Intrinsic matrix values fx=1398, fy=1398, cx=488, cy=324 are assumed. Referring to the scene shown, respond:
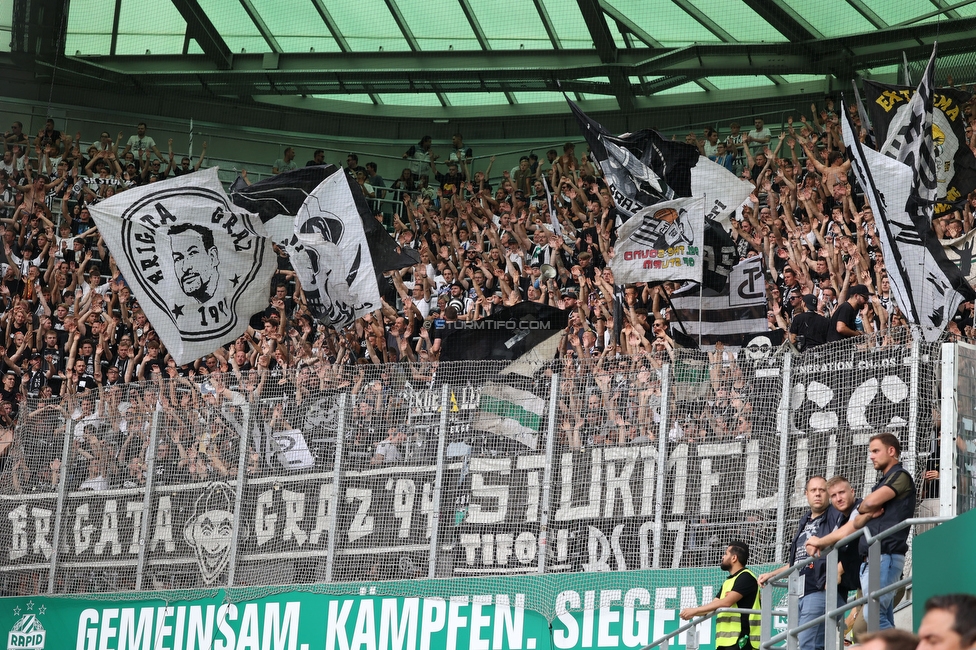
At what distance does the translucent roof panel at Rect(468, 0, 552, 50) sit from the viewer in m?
24.6

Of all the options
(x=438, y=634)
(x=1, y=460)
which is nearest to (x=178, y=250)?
(x=1, y=460)

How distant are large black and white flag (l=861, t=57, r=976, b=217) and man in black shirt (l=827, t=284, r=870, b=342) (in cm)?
103

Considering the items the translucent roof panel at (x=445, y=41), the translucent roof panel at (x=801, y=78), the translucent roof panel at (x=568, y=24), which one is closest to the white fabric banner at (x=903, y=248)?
the translucent roof panel at (x=445, y=41)

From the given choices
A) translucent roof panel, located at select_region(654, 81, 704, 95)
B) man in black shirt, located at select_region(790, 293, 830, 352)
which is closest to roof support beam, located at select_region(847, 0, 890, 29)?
translucent roof panel, located at select_region(654, 81, 704, 95)

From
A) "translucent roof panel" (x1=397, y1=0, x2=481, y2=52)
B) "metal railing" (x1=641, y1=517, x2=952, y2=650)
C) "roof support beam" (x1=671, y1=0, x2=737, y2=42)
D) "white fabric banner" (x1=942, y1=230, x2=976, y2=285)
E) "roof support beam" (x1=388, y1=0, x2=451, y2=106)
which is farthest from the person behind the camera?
"roof support beam" (x1=388, y1=0, x2=451, y2=106)

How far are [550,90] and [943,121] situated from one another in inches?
524

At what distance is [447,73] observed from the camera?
25.9 m

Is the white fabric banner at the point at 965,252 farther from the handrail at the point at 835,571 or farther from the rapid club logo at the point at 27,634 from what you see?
the rapid club logo at the point at 27,634

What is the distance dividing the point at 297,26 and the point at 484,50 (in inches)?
141

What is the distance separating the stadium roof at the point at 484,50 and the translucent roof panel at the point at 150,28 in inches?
1.0

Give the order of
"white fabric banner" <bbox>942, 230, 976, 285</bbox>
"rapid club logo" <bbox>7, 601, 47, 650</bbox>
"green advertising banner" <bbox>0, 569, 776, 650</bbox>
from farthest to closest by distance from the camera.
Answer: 1. "rapid club logo" <bbox>7, 601, 47, 650</bbox>
2. "white fabric banner" <bbox>942, 230, 976, 285</bbox>
3. "green advertising banner" <bbox>0, 569, 776, 650</bbox>

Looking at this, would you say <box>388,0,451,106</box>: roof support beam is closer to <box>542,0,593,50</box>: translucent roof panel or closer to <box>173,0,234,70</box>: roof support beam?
<box>542,0,593,50</box>: translucent roof panel

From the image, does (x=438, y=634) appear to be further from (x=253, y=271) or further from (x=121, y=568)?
(x=253, y=271)

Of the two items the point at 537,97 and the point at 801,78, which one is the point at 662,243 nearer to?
the point at 801,78
